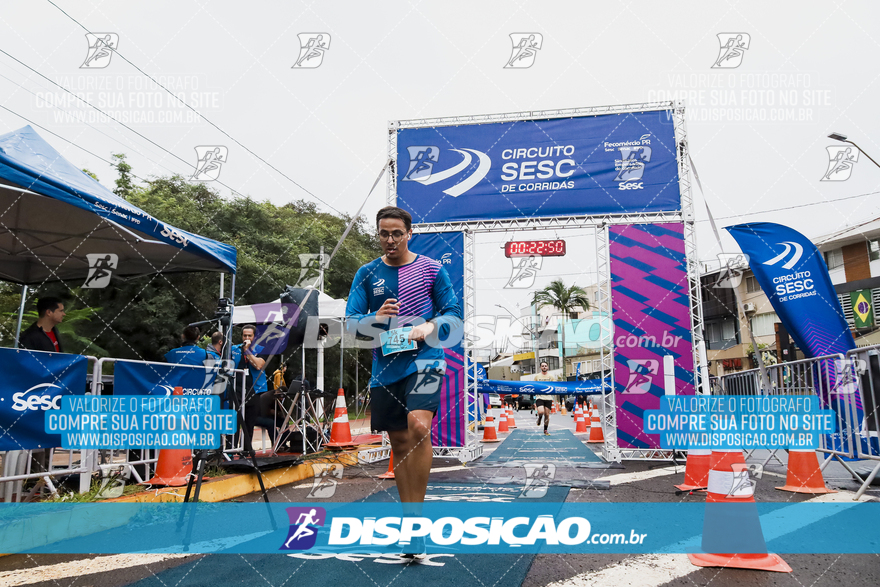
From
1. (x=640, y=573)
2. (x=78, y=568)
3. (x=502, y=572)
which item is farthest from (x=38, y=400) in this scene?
(x=640, y=573)

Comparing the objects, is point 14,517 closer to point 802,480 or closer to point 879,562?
point 879,562

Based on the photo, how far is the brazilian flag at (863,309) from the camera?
26047mm

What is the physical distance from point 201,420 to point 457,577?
322 centimetres

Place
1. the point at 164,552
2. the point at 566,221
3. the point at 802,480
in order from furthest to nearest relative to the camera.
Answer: the point at 566,221
the point at 802,480
the point at 164,552

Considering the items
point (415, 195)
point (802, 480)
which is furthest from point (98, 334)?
point (802, 480)

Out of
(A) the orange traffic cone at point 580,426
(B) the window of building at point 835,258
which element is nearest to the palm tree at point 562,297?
(B) the window of building at point 835,258

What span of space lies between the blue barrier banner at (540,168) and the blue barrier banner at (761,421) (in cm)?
352

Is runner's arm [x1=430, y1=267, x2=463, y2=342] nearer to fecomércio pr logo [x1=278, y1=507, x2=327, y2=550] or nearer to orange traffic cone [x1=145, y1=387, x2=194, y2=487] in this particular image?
fecomércio pr logo [x1=278, y1=507, x2=327, y2=550]

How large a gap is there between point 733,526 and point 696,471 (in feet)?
9.79

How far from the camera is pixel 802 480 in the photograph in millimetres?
5707

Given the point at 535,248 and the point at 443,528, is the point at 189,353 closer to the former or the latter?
the point at 443,528

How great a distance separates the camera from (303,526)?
406 centimetres

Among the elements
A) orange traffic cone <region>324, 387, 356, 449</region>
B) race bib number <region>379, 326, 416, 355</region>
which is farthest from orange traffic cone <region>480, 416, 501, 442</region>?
race bib number <region>379, 326, 416, 355</region>

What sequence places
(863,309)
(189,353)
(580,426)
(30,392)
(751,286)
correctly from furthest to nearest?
1. (751,286)
2. (863,309)
3. (580,426)
4. (189,353)
5. (30,392)
